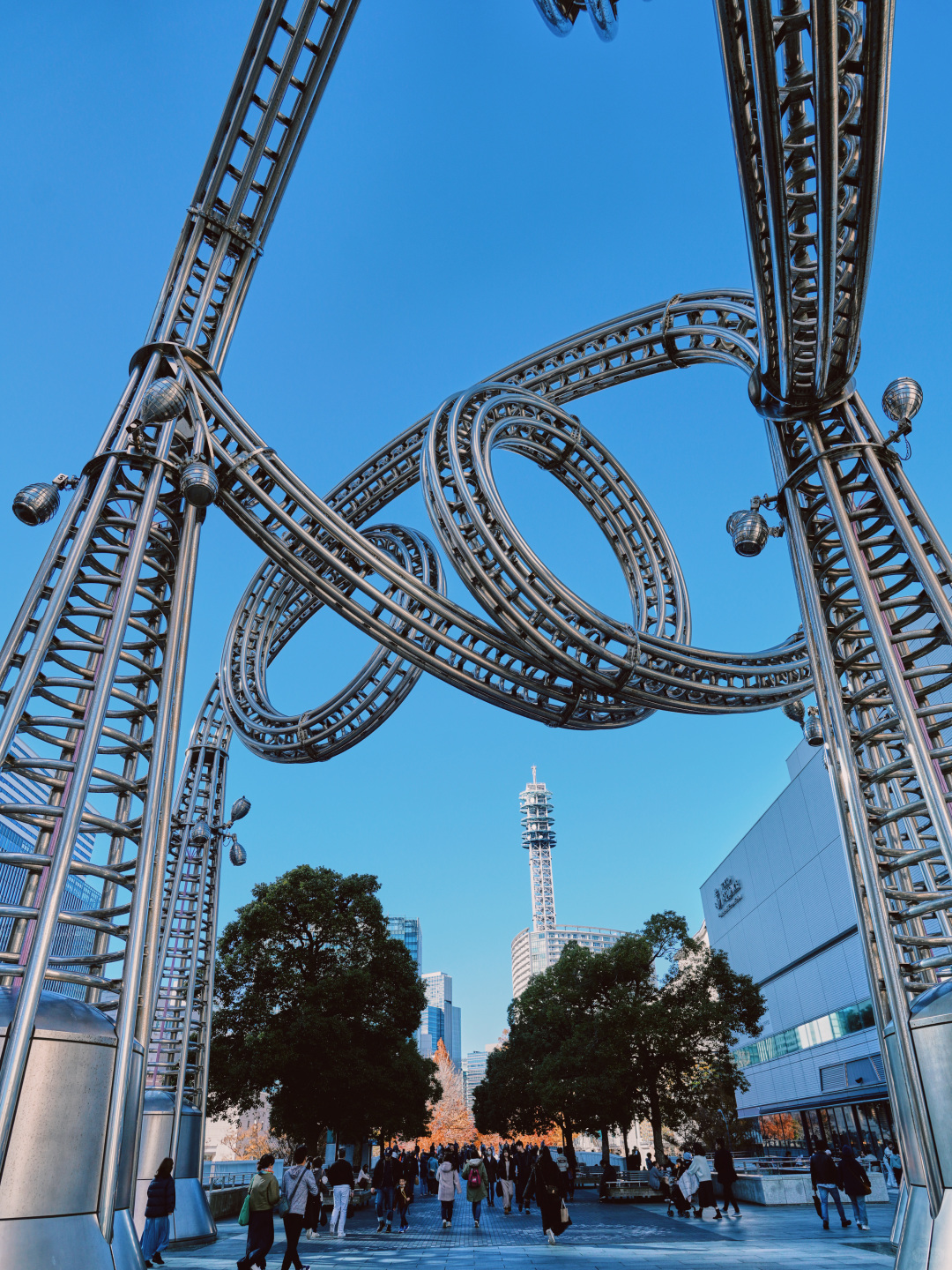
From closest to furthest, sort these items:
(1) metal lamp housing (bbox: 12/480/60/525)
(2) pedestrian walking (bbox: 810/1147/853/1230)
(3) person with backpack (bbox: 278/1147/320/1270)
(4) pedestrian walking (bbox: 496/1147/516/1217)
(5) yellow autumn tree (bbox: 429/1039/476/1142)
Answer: (1) metal lamp housing (bbox: 12/480/60/525) → (3) person with backpack (bbox: 278/1147/320/1270) → (2) pedestrian walking (bbox: 810/1147/853/1230) → (4) pedestrian walking (bbox: 496/1147/516/1217) → (5) yellow autumn tree (bbox: 429/1039/476/1142)

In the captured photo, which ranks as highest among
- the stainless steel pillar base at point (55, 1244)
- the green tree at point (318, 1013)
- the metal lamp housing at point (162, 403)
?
the metal lamp housing at point (162, 403)

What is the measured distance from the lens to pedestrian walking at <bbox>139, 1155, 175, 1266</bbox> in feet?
39.1

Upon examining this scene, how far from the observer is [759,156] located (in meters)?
7.13

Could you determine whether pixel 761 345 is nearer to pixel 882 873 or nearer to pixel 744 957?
pixel 882 873

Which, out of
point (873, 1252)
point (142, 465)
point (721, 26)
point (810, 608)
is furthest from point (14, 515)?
point (873, 1252)

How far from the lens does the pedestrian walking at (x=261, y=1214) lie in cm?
986

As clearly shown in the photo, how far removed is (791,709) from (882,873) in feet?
20.4

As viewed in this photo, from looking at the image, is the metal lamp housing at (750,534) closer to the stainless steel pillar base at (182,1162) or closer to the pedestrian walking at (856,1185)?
the pedestrian walking at (856,1185)

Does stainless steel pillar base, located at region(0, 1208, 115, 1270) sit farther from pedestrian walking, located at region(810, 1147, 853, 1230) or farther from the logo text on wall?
the logo text on wall

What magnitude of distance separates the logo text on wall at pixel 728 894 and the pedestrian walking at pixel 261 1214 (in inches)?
2390

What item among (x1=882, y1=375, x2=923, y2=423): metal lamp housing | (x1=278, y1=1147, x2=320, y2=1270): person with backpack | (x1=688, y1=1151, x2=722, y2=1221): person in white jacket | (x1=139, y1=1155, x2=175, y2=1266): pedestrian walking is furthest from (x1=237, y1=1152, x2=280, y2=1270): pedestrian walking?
(x1=688, y1=1151, x2=722, y2=1221): person in white jacket

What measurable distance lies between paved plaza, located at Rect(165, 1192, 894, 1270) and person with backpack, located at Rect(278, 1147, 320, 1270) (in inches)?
40.8

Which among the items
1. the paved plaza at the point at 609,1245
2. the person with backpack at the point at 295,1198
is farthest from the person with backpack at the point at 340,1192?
the person with backpack at the point at 295,1198

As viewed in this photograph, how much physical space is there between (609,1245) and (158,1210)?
779 centimetres
